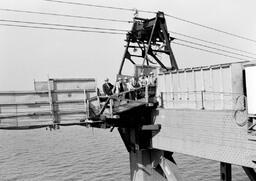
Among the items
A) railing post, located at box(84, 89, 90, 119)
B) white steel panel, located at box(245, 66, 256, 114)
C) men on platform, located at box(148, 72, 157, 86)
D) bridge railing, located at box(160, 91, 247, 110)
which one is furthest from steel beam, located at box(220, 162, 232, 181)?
railing post, located at box(84, 89, 90, 119)

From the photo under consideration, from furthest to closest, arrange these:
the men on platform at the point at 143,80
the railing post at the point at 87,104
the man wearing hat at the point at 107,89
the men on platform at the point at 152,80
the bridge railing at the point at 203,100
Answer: the railing post at the point at 87,104 → the men on platform at the point at 143,80 → the man wearing hat at the point at 107,89 → the men on platform at the point at 152,80 → the bridge railing at the point at 203,100

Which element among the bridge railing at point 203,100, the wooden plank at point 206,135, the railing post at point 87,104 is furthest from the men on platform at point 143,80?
the railing post at point 87,104

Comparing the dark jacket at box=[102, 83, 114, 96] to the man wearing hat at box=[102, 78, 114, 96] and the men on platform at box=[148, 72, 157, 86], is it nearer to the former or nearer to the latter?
the man wearing hat at box=[102, 78, 114, 96]

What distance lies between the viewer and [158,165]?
15094mm

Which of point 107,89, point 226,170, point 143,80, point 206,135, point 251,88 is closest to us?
point 251,88

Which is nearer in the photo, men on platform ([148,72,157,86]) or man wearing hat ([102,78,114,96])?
men on platform ([148,72,157,86])

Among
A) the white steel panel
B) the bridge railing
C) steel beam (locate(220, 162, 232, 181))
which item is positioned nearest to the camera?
the white steel panel

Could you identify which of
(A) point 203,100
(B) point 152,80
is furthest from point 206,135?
(B) point 152,80

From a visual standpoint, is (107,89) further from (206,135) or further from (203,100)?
(206,135)

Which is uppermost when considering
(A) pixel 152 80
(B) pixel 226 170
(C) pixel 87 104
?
(A) pixel 152 80

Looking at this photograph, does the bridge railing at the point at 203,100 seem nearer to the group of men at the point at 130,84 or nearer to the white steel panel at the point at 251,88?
the white steel panel at the point at 251,88

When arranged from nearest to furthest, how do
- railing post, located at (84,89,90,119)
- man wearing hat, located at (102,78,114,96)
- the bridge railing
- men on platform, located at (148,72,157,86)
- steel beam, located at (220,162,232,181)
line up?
the bridge railing < steel beam, located at (220,162,232,181) < men on platform, located at (148,72,157,86) < man wearing hat, located at (102,78,114,96) < railing post, located at (84,89,90,119)

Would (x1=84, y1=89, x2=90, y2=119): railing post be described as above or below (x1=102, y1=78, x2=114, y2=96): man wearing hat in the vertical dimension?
below

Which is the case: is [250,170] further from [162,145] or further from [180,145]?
[162,145]
